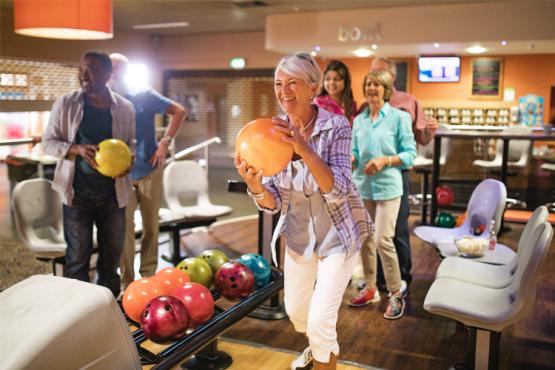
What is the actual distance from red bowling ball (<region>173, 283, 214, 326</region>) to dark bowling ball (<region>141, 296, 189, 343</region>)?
0.24 feet

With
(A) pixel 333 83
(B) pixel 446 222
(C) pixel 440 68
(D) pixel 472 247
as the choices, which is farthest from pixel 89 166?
(C) pixel 440 68

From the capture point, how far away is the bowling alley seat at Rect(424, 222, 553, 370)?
2.43 m

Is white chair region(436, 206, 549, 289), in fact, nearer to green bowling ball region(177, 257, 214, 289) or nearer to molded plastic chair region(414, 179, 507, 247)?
molded plastic chair region(414, 179, 507, 247)

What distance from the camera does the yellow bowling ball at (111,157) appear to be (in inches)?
126

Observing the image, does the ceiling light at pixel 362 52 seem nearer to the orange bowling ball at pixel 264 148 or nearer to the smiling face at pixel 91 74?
the smiling face at pixel 91 74

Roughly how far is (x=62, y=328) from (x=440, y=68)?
849 centimetres

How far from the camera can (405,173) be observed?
3.98 meters

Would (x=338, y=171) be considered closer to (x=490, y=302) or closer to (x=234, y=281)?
(x=234, y=281)

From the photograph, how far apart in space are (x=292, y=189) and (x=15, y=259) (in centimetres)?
338

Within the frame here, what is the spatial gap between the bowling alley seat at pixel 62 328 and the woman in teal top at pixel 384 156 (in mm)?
2072

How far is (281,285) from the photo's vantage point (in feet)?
10.5

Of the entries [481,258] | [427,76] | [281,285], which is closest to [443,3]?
[427,76]

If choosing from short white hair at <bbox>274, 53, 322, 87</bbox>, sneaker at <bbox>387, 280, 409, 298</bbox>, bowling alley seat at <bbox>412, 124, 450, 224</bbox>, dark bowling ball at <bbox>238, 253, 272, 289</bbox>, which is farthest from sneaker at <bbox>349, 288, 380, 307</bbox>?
bowling alley seat at <bbox>412, 124, 450, 224</bbox>

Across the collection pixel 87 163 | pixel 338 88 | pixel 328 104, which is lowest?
pixel 87 163
